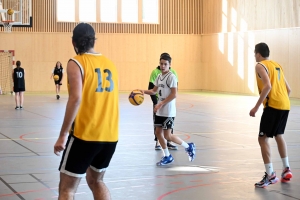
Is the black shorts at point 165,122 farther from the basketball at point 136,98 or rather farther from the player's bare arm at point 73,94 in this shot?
the player's bare arm at point 73,94

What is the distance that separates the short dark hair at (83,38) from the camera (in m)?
5.01

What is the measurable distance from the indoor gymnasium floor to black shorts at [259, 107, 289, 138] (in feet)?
2.62

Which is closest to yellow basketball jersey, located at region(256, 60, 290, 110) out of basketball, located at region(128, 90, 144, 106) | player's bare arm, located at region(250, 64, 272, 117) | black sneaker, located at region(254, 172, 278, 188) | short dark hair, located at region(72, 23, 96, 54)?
player's bare arm, located at region(250, 64, 272, 117)

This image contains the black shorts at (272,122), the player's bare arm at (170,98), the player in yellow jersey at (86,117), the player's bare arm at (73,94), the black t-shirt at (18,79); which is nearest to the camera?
the player's bare arm at (73,94)

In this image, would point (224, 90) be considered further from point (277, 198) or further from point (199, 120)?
point (277, 198)

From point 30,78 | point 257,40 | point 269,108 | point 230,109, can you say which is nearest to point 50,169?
point 269,108

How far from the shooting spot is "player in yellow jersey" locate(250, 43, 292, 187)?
26.0ft

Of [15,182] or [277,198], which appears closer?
[277,198]

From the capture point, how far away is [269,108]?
26.7 ft

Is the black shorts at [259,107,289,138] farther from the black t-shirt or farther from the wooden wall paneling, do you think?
the wooden wall paneling

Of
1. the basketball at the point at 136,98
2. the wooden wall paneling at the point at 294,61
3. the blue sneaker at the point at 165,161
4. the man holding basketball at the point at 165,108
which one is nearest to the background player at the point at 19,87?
the basketball at the point at 136,98

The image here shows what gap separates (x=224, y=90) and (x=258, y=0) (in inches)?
→ 274

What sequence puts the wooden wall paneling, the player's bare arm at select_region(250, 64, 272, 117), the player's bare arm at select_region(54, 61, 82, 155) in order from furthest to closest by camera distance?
the wooden wall paneling < the player's bare arm at select_region(250, 64, 272, 117) < the player's bare arm at select_region(54, 61, 82, 155)

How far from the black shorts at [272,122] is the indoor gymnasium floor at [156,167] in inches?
31.4
